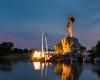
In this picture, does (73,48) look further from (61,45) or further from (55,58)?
(55,58)

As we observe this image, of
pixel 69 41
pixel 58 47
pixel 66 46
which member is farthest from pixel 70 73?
pixel 58 47

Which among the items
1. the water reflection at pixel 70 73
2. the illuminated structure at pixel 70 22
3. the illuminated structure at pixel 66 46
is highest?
the illuminated structure at pixel 70 22

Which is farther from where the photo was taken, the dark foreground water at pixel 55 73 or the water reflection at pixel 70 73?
the dark foreground water at pixel 55 73

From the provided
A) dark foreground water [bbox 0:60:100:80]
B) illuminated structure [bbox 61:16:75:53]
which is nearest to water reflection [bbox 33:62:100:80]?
dark foreground water [bbox 0:60:100:80]

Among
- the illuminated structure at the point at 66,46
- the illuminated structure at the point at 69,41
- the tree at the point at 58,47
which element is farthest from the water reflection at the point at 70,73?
the tree at the point at 58,47

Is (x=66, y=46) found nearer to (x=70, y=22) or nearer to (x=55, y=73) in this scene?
(x=70, y=22)

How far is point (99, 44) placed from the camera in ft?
532

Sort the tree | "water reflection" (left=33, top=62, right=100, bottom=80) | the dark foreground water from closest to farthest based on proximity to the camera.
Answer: "water reflection" (left=33, top=62, right=100, bottom=80), the dark foreground water, the tree

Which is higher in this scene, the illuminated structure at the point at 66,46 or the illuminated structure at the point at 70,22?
the illuminated structure at the point at 70,22

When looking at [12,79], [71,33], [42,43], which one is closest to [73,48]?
[71,33]

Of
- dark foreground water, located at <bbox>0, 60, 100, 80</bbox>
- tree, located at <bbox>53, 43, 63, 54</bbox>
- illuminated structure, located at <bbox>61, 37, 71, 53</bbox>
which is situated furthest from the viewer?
tree, located at <bbox>53, 43, 63, 54</bbox>

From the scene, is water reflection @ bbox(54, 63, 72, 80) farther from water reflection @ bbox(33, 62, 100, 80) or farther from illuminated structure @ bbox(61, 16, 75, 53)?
illuminated structure @ bbox(61, 16, 75, 53)

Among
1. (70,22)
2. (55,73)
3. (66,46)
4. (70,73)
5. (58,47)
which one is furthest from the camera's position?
(58,47)

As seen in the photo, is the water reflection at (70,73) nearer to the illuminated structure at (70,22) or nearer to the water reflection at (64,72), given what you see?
the water reflection at (64,72)
